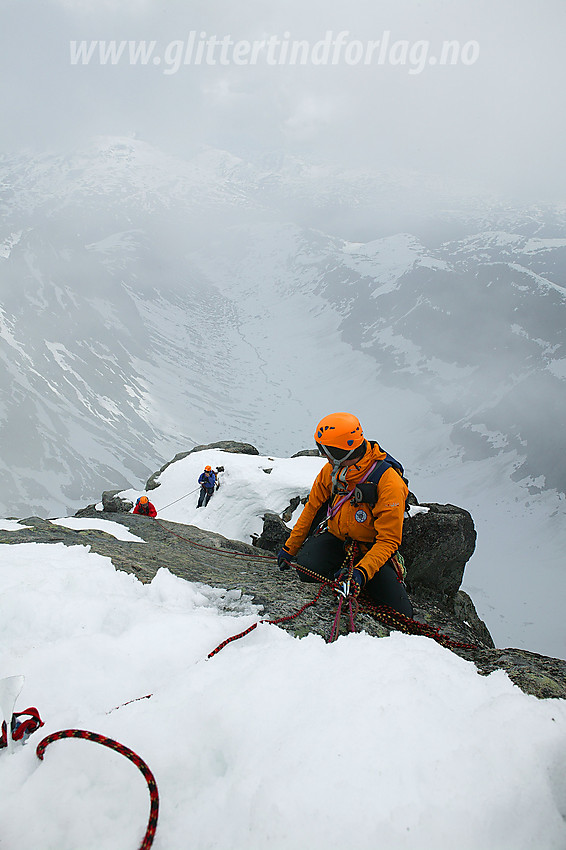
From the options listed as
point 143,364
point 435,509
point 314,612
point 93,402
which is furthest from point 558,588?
point 143,364

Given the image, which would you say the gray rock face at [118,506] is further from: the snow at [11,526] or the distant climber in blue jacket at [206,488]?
the snow at [11,526]

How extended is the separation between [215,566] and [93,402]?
166321mm

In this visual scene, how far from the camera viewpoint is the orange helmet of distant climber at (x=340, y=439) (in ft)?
17.5

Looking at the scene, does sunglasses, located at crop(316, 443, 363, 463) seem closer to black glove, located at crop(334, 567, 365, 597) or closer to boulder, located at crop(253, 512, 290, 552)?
black glove, located at crop(334, 567, 365, 597)

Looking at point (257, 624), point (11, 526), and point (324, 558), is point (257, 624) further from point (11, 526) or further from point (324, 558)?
point (11, 526)

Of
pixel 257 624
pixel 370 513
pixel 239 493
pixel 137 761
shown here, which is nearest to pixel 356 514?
pixel 370 513

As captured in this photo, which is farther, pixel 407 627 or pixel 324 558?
pixel 324 558

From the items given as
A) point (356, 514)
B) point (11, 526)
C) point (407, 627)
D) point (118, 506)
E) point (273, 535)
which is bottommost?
point (118, 506)

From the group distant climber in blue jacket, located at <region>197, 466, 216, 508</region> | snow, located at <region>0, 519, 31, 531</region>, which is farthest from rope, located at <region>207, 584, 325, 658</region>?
distant climber in blue jacket, located at <region>197, 466, 216, 508</region>

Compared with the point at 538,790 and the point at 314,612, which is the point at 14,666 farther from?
the point at 538,790

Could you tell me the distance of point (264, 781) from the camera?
2.23m

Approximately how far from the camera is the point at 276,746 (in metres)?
2.43

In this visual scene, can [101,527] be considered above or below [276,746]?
below

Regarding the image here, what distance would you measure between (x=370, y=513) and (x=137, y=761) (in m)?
4.02
